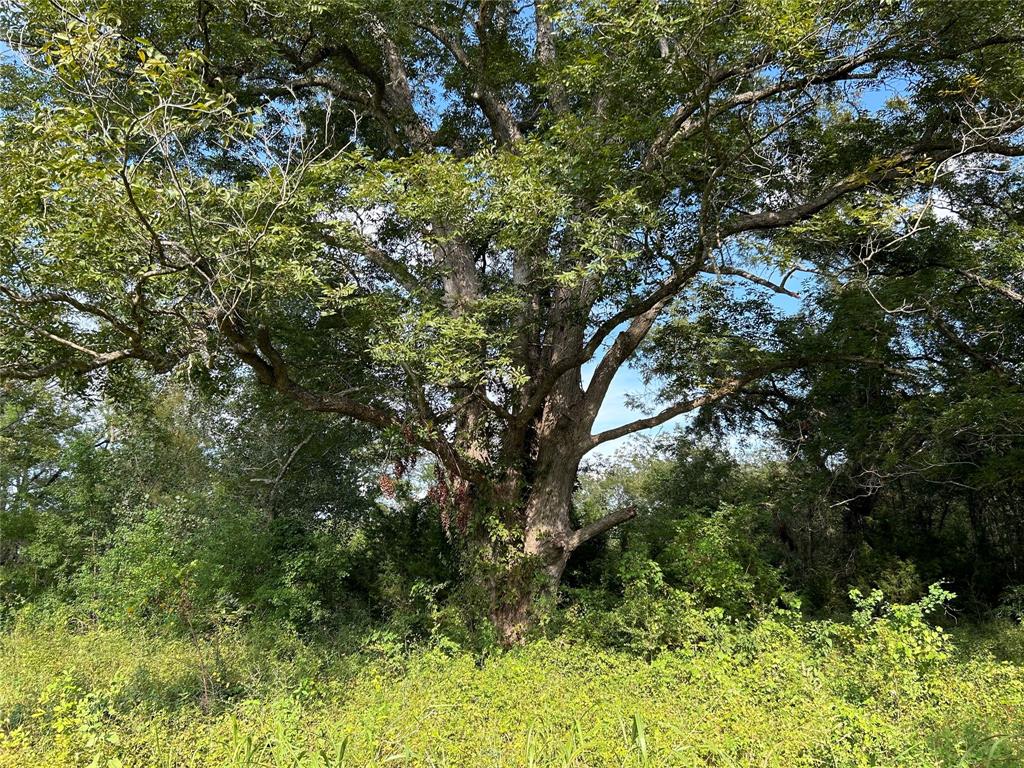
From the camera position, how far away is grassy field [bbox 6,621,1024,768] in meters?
3.49

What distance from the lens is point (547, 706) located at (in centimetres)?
439

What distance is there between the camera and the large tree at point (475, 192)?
15.8ft

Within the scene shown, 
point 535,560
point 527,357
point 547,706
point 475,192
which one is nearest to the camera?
point 547,706

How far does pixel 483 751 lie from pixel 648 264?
18.4 ft

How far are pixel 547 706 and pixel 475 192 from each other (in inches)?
180

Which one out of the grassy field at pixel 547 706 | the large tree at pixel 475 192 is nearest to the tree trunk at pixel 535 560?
the large tree at pixel 475 192

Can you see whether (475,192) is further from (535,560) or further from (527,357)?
(535,560)

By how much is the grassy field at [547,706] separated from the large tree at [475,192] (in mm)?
2583

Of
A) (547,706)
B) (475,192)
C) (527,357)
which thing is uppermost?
(475,192)

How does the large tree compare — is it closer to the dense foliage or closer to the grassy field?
the dense foliage

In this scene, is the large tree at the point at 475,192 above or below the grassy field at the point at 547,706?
above

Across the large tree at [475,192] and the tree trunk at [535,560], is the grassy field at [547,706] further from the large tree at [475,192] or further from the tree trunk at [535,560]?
the large tree at [475,192]

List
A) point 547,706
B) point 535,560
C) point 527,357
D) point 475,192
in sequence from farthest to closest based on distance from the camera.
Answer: point 527,357, point 535,560, point 475,192, point 547,706

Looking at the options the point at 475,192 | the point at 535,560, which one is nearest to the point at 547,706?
the point at 535,560
